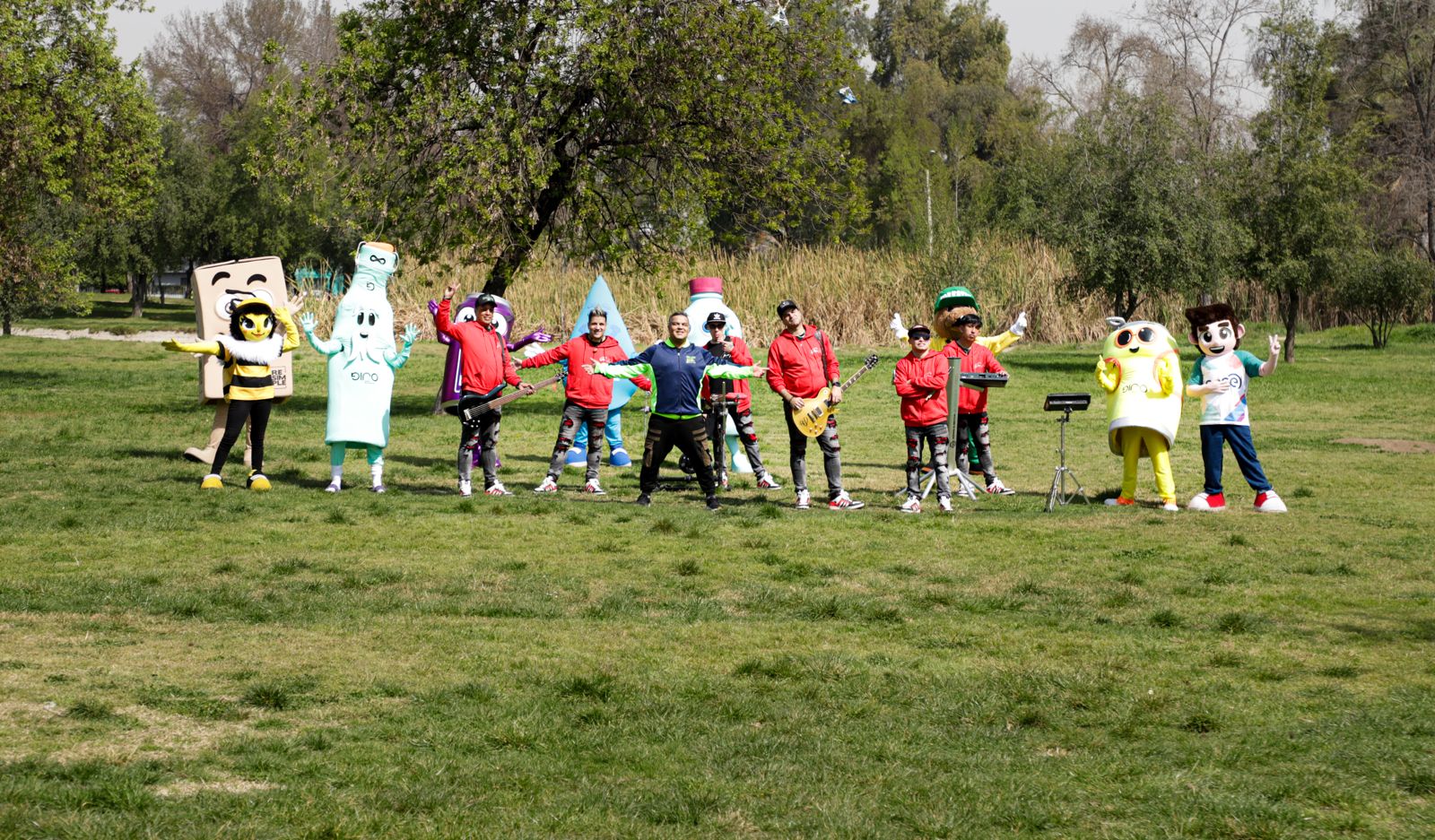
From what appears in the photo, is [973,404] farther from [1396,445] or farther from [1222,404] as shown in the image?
[1396,445]

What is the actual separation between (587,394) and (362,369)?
2058mm

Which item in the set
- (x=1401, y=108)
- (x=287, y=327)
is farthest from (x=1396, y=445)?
(x=1401, y=108)

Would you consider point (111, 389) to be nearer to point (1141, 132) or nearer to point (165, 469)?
point (165, 469)

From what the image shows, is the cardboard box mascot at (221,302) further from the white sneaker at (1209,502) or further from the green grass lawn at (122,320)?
the green grass lawn at (122,320)

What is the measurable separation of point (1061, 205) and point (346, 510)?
19.8 metres

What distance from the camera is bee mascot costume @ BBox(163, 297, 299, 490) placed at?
1373 centimetres

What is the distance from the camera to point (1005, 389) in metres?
25.1

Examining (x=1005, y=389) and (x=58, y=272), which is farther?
(x=58, y=272)

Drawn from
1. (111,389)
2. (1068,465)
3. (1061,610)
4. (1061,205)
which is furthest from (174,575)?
(1061,205)

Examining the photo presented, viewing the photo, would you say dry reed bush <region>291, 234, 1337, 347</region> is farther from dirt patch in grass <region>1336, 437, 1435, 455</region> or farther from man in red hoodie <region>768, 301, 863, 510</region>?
man in red hoodie <region>768, 301, 863, 510</region>

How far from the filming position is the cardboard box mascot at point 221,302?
50.6ft

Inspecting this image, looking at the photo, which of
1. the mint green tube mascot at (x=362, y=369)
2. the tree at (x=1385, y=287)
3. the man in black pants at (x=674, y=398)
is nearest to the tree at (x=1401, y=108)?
the tree at (x=1385, y=287)

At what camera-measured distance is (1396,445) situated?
18.1m

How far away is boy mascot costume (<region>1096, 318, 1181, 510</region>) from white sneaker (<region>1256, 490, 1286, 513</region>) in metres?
0.68
